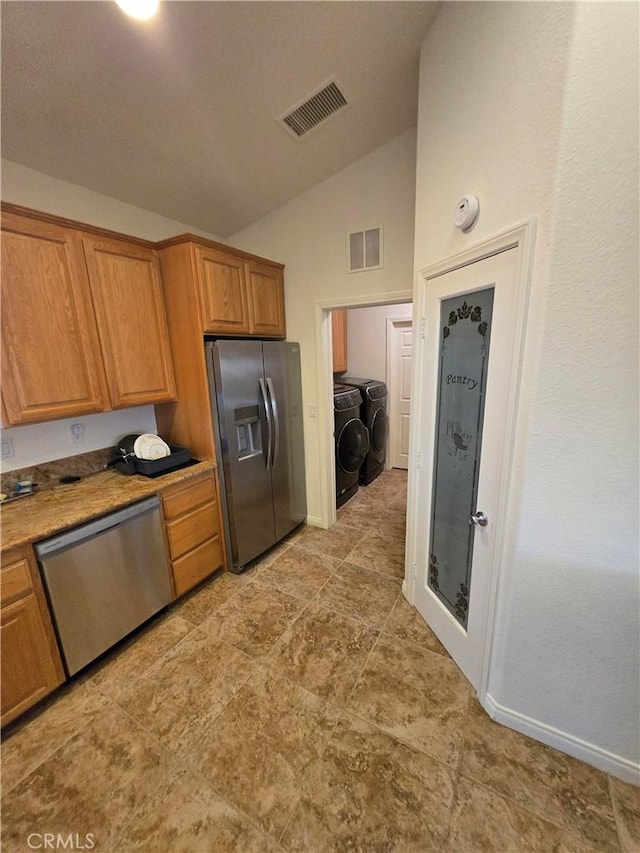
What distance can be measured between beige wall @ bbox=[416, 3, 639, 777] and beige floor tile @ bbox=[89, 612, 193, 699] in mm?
1834

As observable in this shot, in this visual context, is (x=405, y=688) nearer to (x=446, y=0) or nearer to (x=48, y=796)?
(x=48, y=796)

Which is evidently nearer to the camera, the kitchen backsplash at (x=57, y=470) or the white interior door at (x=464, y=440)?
the white interior door at (x=464, y=440)

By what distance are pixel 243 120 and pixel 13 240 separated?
1412 mm

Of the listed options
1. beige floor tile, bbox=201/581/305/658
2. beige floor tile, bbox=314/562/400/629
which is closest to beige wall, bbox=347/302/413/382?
beige floor tile, bbox=314/562/400/629

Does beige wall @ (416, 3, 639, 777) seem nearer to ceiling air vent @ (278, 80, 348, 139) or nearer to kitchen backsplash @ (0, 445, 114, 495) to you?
ceiling air vent @ (278, 80, 348, 139)

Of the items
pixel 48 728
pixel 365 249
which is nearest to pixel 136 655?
pixel 48 728

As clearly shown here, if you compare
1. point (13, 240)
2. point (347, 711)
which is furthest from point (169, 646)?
point (13, 240)

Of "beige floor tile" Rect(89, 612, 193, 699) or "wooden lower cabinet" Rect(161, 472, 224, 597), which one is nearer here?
"beige floor tile" Rect(89, 612, 193, 699)

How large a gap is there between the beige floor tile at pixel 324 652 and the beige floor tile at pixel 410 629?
0.14 metres

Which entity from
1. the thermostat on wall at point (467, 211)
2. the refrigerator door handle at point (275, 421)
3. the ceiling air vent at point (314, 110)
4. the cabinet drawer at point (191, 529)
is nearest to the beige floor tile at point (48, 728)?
the cabinet drawer at point (191, 529)

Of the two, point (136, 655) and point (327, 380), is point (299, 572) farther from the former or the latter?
point (327, 380)

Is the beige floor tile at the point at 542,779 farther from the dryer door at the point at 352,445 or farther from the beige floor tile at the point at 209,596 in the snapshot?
the dryer door at the point at 352,445

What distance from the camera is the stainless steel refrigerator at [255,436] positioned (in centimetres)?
233

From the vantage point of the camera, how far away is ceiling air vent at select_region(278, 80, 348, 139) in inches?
71.5
